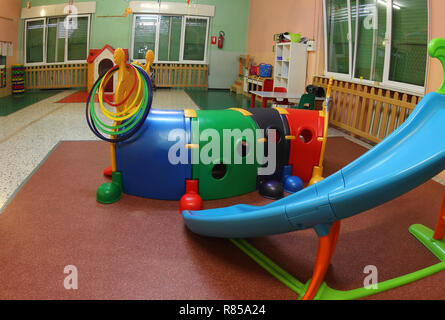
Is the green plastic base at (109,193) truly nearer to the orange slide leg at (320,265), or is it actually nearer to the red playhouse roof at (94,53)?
the orange slide leg at (320,265)

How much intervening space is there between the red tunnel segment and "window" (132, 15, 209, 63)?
7.87 m

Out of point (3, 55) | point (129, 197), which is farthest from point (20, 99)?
point (129, 197)

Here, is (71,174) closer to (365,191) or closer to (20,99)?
(365,191)

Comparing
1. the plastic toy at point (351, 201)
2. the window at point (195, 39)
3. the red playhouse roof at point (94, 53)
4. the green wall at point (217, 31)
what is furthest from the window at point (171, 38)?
the plastic toy at point (351, 201)

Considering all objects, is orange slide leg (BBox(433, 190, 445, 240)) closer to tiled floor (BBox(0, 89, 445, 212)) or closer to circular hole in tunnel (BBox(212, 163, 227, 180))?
tiled floor (BBox(0, 89, 445, 212))

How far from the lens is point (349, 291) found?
173cm

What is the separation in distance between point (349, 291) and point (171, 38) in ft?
32.1

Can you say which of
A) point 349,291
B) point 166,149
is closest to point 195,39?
point 166,149

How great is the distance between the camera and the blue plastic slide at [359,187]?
1401 mm

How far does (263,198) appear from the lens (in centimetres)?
288

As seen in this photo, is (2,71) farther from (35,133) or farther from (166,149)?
(166,149)

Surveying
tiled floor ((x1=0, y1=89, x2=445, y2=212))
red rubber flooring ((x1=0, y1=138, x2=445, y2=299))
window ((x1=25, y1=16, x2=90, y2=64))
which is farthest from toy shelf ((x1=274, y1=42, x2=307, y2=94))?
window ((x1=25, y1=16, x2=90, y2=64))

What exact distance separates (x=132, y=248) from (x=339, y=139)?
3.71 metres

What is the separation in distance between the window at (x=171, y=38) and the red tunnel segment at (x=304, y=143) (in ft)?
25.8
